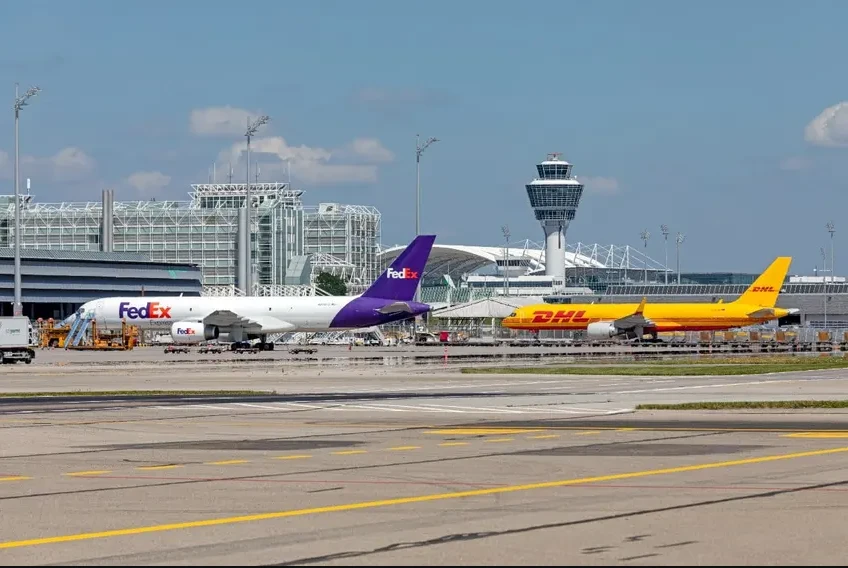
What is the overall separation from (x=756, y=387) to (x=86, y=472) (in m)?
27.9

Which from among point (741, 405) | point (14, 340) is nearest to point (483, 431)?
point (741, 405)

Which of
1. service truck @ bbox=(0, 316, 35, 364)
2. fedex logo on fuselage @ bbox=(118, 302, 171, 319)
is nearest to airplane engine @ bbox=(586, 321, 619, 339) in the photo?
fedex logo on fuselage @ bbox=(118, 302, 171, 319)

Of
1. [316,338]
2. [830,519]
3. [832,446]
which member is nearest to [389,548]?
[830,519]

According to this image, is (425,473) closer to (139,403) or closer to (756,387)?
(139,403)

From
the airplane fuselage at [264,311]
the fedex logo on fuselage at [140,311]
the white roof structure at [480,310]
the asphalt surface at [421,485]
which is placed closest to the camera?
the asphalt surface at [421,485]

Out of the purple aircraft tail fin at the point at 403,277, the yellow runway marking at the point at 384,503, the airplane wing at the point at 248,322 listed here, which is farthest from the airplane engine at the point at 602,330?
the yellow runway marking at the point at 384,503

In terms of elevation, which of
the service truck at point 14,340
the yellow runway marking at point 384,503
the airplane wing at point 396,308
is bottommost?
the yellow runway marking at point 384,503

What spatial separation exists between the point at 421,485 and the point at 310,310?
72.2 metres

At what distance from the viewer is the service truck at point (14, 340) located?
225ft

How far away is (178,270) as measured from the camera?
597 ft

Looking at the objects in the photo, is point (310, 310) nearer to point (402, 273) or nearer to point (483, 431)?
point (402, 273)

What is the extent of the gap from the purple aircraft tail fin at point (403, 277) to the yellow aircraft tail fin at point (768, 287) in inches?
→ 1399

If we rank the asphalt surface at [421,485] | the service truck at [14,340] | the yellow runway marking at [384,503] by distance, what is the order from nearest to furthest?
1. the asphalt surface at [421,485]
2. the yellow runway marking at [384,503]
3. the service truck at [14,340]

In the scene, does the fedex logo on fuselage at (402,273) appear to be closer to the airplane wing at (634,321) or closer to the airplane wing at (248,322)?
the airplane wing at (248,322)
